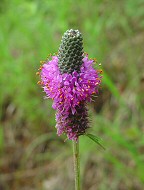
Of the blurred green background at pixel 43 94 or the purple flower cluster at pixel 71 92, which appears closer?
the purple flower cluster at pixel 71 92

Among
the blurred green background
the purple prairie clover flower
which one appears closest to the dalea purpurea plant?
the purple prairie clover flower

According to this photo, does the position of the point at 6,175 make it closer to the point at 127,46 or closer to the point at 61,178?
the point at 61,178

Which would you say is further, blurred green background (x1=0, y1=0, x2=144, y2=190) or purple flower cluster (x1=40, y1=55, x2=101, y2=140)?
blurred green background (x1=0, y1=0, x2=144, y2=190)

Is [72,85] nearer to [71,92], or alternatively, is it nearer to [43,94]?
[71,92]

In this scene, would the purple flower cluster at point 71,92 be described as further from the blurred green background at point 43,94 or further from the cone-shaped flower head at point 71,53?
the blurred green background at point 43,94

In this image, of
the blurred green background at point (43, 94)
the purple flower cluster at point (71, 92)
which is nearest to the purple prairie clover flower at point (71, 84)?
the purple flower cluster at point (71, 92)

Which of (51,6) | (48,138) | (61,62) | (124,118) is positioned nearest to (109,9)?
(51,6)

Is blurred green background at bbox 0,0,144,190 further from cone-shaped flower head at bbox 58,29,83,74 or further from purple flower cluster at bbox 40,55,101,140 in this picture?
cone-shaped flower head at bbox 58,29,83,74
